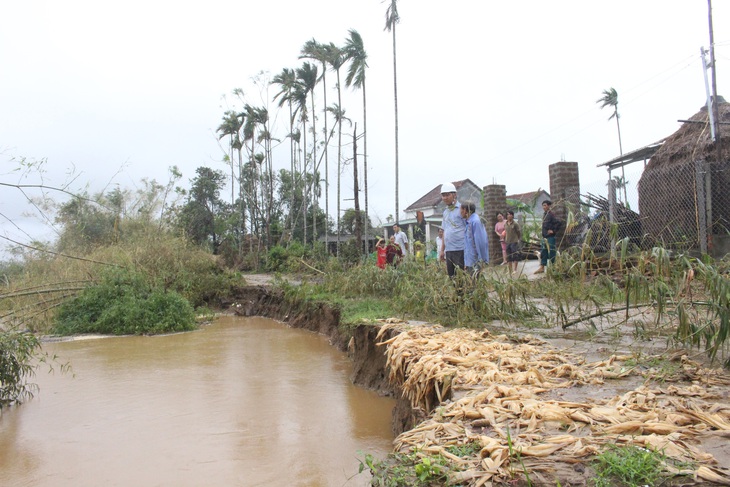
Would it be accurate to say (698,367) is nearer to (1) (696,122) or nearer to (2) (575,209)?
(2) (575,209)

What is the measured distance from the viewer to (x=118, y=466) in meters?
4.55

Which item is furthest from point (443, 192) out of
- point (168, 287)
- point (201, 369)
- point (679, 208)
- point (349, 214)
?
point (349, 214)

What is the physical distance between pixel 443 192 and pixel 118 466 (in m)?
4.48

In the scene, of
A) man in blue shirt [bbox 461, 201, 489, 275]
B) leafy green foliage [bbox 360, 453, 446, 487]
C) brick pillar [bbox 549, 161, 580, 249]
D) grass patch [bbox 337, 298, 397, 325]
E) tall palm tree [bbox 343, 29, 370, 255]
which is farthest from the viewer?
tall palm tree [bbox 343, 29, 370, 255]

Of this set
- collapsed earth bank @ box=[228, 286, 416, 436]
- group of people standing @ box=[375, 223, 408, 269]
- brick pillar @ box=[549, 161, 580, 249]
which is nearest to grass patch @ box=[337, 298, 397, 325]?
collapsed earth bank @ box=[228, 286, 416, 436]

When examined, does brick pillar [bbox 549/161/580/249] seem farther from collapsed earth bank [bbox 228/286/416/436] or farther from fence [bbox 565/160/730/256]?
collapsed earth bank [bbox 228/286/416/436]

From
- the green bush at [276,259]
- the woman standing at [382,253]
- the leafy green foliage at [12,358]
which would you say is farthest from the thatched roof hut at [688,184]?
the green bush at [276,259]

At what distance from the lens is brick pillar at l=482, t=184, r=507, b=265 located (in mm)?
12562

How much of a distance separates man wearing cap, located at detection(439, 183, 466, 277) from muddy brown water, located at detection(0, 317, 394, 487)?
77.0 inches

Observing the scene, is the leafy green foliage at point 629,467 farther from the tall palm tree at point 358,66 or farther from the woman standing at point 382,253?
the tall palm tree at point 358,66

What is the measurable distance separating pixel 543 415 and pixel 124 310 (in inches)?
458

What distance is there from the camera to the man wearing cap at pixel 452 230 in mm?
6861

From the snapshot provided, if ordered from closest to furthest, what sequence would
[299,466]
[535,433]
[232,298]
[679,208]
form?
1. [535,433]
2. [299,466]
3. [679,208]
4. [232,298]

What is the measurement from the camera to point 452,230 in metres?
6.99
